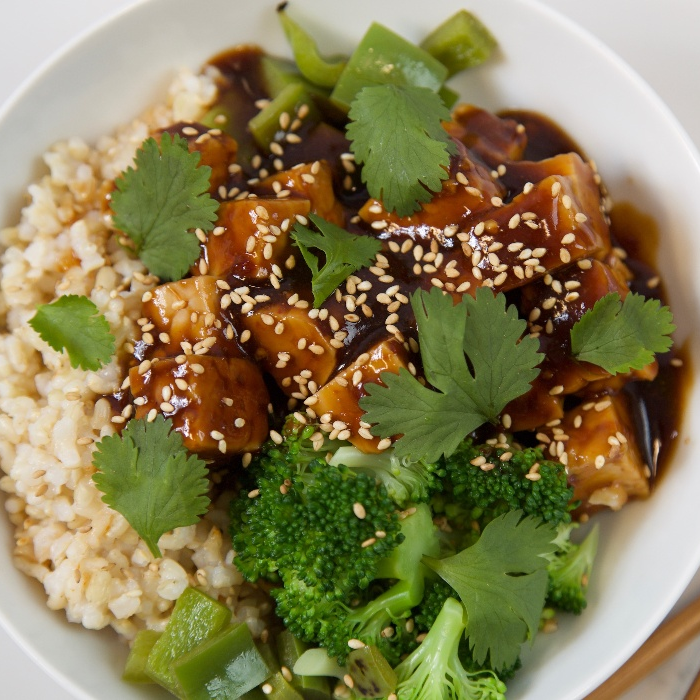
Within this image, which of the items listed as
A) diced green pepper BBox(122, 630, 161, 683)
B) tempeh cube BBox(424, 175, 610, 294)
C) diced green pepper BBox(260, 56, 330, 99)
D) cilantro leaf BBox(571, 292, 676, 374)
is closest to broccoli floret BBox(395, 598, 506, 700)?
diced green pepper BBox(122, 630, 161, 683)

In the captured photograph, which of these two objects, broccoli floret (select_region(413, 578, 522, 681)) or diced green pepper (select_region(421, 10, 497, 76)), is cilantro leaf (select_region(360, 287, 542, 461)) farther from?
diced green pepper (select_region(421, 10, 497, 76))

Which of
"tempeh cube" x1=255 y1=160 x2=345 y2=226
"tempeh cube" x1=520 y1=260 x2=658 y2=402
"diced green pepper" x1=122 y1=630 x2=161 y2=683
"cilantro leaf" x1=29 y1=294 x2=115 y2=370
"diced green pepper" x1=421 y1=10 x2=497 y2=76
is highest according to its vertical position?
"diced green pepper" x1=421 y1=10 x2=497 y2=76

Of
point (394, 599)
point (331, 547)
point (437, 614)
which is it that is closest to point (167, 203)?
point (331, 547)

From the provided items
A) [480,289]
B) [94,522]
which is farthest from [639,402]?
[94,522]

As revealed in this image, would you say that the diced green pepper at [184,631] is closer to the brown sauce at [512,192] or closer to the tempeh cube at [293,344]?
the tempeh cube at [293,344]

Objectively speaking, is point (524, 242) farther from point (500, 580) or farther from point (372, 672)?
point (372, 672)

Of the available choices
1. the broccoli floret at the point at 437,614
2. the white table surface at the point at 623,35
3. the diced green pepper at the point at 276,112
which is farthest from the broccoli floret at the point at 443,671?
the diced green pepper at the point at 276,112

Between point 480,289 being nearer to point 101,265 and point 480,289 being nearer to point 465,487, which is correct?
point 465,487
